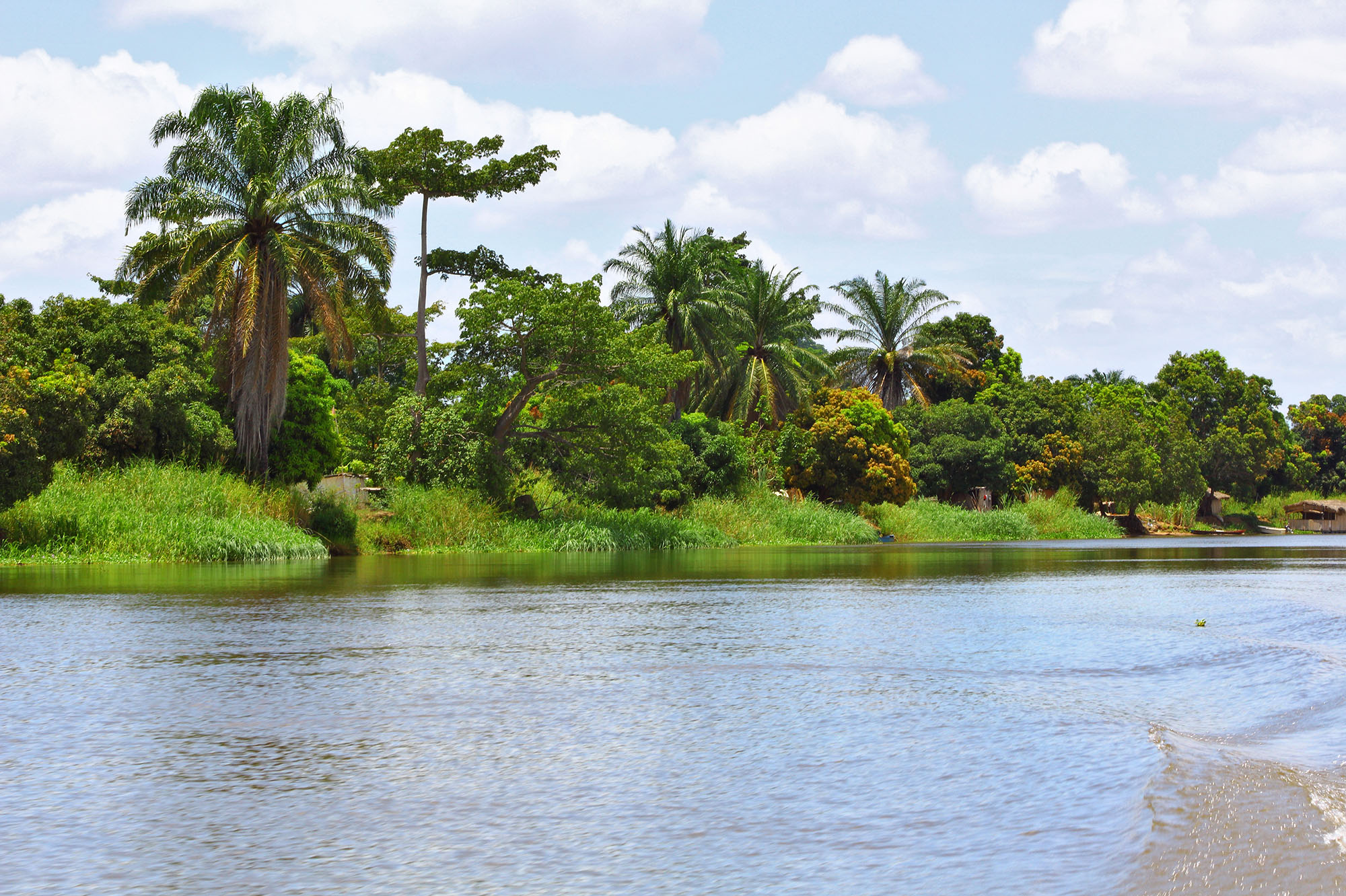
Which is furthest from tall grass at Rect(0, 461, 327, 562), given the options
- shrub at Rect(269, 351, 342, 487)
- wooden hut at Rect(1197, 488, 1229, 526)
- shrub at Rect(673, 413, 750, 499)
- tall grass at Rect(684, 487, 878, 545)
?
wooden hut at Rect(1197, 488, 1229, 526)

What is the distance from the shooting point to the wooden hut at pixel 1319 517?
81.7 meters

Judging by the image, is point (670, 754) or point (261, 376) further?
point (261, 376)

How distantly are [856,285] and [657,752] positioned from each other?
195 ft

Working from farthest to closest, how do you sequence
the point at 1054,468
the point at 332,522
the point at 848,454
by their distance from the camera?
the point at 1054,468
the point at 848,454
the point at 332,522

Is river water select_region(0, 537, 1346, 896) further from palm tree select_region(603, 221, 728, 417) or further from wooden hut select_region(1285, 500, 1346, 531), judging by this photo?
wooden hut select_region(1285, 500, 1346, 531)

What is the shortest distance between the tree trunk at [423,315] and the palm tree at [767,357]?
48.6 feet

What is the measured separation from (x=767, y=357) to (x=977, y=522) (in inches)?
475

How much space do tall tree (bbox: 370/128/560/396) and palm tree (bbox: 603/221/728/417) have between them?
8.37 m

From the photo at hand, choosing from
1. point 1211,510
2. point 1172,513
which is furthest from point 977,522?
point 1211,510

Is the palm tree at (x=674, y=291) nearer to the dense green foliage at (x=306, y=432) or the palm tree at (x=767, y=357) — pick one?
the palm tree at (x=767, y=357)

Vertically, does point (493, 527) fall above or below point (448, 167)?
below

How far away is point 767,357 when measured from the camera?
185 ft

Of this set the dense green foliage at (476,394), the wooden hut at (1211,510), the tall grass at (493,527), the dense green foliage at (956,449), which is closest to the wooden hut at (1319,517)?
the wooden hut at (1211,510)

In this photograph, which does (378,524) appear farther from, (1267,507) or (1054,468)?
(1267,507)
